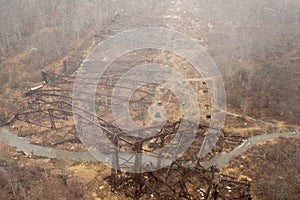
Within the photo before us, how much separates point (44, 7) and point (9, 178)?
4507cm

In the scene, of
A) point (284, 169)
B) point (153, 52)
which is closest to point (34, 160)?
point (284, 169)

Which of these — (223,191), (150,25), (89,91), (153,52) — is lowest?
(223,191)

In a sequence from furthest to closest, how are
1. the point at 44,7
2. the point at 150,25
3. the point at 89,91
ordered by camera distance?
the point at 44,7 → the point at 150,25 → the point at 89,91

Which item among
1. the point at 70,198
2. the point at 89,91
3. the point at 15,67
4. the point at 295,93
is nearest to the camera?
the point at 70,198

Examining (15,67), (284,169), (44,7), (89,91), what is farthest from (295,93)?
(44,7)

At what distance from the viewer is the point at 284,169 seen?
2195 cm

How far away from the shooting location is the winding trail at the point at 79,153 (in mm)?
23844

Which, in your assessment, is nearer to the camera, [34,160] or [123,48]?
[34,160]

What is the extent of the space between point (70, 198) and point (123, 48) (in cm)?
2859

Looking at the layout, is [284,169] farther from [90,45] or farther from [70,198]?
[90,45]

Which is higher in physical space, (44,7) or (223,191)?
(44,7)

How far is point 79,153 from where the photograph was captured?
2505cm

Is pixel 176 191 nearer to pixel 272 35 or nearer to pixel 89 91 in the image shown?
pixel 89 91

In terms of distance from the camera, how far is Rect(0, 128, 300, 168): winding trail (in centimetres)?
2384
